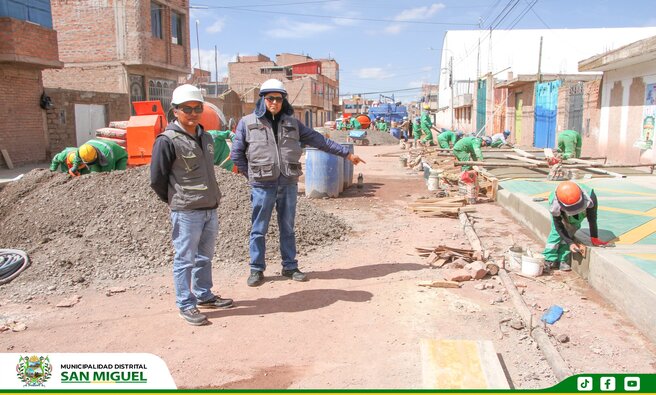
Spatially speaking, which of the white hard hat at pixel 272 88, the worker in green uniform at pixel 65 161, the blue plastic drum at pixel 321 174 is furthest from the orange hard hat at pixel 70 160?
the white hard hat at pixel 272 88

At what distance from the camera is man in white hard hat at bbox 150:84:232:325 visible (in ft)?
13.7

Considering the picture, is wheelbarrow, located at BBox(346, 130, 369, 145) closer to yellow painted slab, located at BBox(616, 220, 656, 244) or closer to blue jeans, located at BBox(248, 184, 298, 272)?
yellow painted slab, located at BBox(616, 220, 656, 244)

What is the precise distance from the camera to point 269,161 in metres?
5.20

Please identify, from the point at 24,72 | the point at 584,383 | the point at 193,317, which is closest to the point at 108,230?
the point at 193,317

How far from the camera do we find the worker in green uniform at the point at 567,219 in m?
5.13

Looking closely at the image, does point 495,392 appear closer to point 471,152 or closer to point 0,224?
point 0,224

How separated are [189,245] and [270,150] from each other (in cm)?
141

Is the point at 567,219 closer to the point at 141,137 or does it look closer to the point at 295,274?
the point at 295,274

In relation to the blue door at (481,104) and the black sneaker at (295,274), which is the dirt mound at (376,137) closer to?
the blue door at (481,104)

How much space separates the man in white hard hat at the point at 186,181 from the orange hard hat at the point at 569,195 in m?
3.39

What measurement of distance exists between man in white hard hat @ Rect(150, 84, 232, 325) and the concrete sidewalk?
142 inches

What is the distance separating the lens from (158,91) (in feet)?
83.9

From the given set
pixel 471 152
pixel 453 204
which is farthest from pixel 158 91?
pixel 453 204

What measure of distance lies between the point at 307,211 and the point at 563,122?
1589 cm
